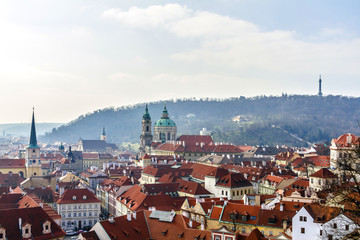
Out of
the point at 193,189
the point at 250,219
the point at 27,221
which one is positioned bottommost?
the point at 193,189

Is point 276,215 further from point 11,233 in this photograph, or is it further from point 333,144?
point 333,144

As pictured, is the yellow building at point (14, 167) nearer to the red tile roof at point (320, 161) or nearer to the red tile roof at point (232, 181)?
the red tile roof at point (232, 181)

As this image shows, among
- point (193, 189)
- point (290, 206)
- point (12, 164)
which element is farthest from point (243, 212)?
point (12, 164)

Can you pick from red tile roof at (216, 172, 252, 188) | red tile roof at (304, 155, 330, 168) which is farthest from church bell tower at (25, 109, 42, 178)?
red tile roof at (304, 155, 330, 168)

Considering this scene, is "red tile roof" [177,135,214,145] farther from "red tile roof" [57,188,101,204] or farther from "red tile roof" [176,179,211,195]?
"red tile roof" [57,188,101,204]

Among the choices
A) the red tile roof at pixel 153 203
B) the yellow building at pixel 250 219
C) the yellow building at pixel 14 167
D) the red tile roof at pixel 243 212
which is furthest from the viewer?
the yellow building at pixel 14 167

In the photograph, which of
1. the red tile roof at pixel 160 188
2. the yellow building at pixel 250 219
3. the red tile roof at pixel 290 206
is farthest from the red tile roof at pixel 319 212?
the red tile roof at pixel 160 188

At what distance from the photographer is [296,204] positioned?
52969 millimetres

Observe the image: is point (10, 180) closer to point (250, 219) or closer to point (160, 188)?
point (160, 188)

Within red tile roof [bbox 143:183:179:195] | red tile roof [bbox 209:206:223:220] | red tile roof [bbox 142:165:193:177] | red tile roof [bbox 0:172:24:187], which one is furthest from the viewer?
red tile roof [bbox 0:172:24:187]

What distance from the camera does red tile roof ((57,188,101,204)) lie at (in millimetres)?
72969

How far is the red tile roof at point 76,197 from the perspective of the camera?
7297cm

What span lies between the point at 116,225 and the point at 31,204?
670 inches

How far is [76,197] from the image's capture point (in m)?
73.9
